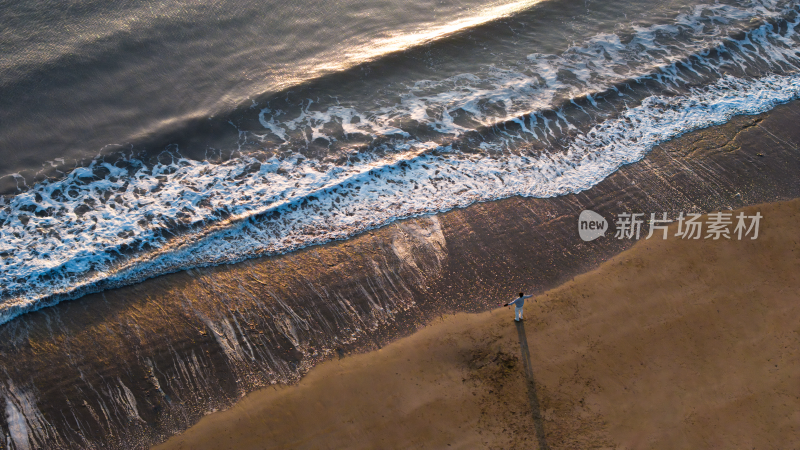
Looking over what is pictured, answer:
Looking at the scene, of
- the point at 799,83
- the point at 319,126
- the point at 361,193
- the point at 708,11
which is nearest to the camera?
the point at 361,193

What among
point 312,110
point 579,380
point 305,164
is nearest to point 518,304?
point 579,380

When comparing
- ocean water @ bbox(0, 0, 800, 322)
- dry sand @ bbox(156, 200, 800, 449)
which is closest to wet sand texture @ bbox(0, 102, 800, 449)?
dry sand @ bbox(156, 200, 800, 449)

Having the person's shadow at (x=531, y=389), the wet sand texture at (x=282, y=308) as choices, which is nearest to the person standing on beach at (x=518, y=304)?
the person's shadow at (x=531, y=389)

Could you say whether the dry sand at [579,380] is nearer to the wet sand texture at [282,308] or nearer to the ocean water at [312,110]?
the wet sand texture at [282,308]

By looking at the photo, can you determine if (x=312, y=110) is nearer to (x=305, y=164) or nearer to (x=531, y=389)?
(x=305, y=164)

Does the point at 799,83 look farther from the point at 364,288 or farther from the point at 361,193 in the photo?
the point at 364,288

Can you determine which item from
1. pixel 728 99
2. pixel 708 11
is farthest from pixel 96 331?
pixel 708 11
